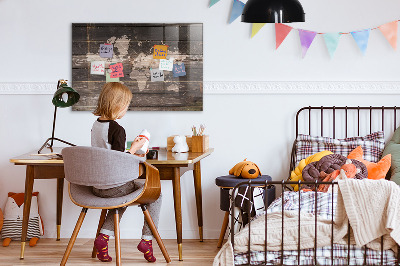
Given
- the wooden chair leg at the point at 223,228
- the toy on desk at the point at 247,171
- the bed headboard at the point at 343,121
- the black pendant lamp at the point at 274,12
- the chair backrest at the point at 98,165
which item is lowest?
the wooden chair leg at the point at 223,228

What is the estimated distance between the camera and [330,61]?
4.33 metres

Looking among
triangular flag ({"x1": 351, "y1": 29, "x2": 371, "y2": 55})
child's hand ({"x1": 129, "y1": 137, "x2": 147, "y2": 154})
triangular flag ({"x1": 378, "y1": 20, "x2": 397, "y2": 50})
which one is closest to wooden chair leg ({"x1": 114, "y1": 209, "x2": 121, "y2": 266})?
child's hand ({"x1": 129, "y1": 137, "x2": 147, "y2": 154})

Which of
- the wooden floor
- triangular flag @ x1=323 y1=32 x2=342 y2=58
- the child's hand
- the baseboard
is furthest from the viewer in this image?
the baseboard

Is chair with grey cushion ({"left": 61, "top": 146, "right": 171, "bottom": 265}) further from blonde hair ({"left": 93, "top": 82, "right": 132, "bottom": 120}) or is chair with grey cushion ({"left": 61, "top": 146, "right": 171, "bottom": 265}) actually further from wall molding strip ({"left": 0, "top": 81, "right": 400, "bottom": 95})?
wall molding strip ({"left": 0, "top": 81, "right": 400, "bottom": 95})

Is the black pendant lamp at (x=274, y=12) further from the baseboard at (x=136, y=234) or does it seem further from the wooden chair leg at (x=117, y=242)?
the baseboard at (x=136, y=234)

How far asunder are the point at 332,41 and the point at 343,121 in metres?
0.58

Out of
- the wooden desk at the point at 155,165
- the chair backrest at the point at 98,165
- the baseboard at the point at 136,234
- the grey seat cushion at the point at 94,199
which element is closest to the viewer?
the chair backrest at the point at 98,165

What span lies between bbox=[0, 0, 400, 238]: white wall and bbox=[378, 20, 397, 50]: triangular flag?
4cm

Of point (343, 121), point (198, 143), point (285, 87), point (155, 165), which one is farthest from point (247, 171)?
point (343, 121)

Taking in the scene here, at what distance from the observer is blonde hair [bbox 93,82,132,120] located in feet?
11.4

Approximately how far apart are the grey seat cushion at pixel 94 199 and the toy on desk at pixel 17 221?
3.20 feet

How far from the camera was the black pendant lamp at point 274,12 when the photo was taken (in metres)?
3.08

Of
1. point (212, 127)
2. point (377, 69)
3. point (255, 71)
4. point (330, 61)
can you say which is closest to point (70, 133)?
point (212, 127)

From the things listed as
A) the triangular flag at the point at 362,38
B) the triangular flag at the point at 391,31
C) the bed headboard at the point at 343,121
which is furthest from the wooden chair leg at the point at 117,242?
the triangular flag at the point at 391,31
